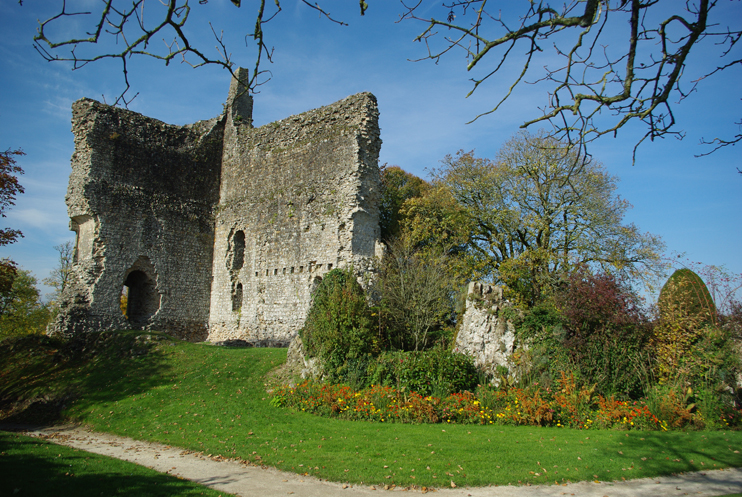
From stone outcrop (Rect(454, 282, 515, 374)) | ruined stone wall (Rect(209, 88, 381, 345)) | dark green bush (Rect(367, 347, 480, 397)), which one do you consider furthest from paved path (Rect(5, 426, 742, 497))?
ruined stone wall (Rect(209, 88, 381, 345))

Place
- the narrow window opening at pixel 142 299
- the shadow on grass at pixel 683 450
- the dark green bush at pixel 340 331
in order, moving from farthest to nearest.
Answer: the narrow window opening at pixel 142 299 < the dark green bush at pixel 340 331 < the shadow on grass at pixel 683 450

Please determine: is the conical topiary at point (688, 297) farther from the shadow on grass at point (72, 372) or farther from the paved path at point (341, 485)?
the shadow on grass at point (72, 372)

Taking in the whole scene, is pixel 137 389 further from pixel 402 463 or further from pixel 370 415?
pixel 402 463

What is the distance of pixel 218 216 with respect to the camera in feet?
70.9

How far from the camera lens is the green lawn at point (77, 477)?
5508mm

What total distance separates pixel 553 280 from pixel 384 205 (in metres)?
8.34

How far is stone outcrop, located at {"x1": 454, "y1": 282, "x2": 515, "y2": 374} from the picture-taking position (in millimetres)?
11141

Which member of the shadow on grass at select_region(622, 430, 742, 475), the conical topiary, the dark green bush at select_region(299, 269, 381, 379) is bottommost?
the shadow on grass at select_region(622, 430, 742, 475)

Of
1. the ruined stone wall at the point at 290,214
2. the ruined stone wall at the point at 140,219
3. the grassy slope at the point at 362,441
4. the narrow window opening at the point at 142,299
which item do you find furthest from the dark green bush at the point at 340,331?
the narrow window opening at the point at 142,299

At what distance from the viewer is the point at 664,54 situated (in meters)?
3.80

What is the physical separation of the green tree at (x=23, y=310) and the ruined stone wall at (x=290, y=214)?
15.1m

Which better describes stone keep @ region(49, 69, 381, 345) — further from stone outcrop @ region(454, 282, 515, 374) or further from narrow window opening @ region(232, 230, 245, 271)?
stone outcrop @ region(454, 282, 515, 374)

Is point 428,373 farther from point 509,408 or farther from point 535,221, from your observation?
point 535,221

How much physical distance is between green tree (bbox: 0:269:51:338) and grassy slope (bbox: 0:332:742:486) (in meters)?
18.6
